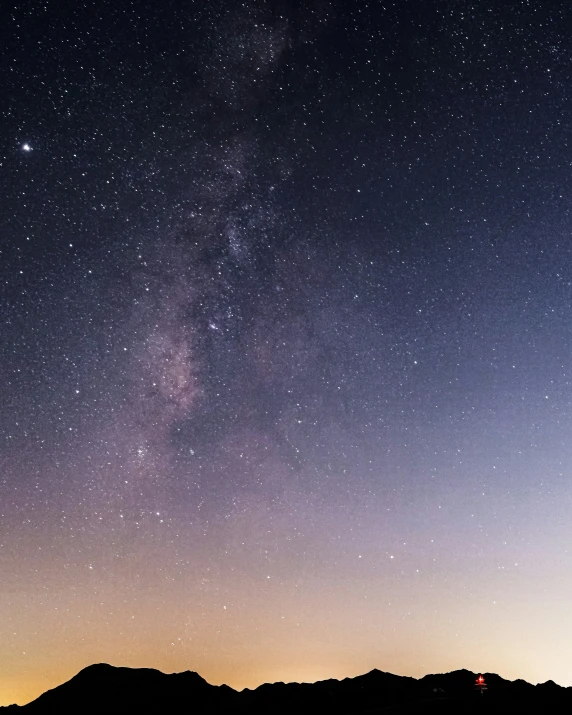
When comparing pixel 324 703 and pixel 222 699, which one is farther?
pixel 222 699

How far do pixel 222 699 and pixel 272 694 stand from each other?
55.0 ft

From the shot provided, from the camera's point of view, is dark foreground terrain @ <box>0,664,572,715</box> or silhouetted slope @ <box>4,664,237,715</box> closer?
dark foreground terrain @ <box>0,664,572,715</box>

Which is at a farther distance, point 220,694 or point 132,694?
point 132,694

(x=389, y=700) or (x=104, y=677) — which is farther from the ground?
(x=104, y=677)

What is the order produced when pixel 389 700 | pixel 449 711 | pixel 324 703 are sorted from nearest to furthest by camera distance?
pixel 449 711 < pixel 389 700 < pixel 324 703

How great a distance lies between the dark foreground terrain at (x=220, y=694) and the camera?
3787 inches

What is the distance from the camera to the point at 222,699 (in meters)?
122

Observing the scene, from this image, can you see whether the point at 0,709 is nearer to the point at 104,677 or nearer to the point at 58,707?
the point at 58,707

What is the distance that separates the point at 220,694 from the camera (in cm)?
12512

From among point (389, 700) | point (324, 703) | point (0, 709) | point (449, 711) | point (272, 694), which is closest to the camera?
point (449, 711)

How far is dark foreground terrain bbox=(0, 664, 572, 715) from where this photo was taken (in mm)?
96188

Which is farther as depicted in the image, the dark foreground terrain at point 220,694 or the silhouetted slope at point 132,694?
the silhouetted slope at point 132,694

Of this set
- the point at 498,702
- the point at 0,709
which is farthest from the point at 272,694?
the point at 498,702

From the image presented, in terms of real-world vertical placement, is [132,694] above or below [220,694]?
above
